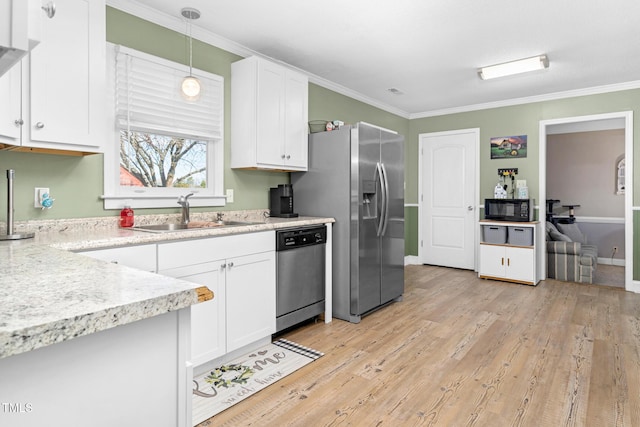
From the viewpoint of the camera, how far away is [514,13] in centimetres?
280

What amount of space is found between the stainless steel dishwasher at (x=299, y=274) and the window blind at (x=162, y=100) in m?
1.09

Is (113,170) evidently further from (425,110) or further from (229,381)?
(425,110)

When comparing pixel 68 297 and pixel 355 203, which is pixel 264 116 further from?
pixel 68 297

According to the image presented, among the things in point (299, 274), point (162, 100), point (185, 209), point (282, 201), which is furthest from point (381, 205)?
point (162, 100)

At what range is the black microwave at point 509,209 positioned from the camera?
4.82 metres

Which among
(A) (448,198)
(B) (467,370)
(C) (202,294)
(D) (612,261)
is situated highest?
(A) (448,198)

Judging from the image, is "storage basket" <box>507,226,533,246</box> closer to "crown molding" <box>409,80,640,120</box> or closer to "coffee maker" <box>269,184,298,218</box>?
"crown molding" <box>409,80,640,120</box>

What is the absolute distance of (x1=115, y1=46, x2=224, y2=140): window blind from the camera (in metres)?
2.59

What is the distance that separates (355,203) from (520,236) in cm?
274

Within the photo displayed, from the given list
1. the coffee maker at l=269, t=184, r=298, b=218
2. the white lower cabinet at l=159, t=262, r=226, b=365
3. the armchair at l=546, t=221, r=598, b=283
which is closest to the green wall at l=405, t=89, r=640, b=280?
the armchair at l=546, t=221, r=598, b=283

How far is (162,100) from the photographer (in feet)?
9.18

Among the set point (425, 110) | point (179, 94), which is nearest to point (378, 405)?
point (179, 94)

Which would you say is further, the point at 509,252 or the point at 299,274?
the point at 509,252

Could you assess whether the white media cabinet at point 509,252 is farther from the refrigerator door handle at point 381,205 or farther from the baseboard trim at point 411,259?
the refrigerator door handle at point 381,205
